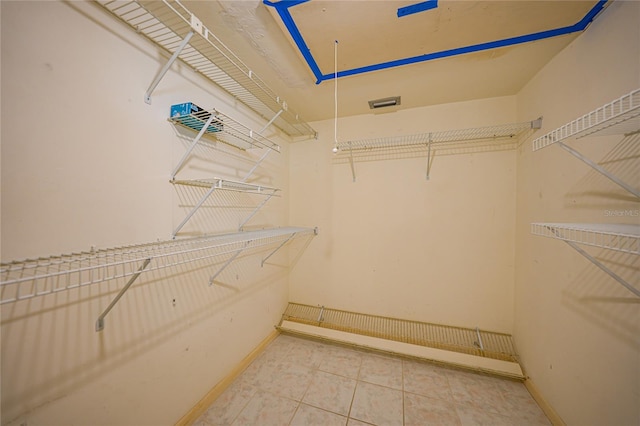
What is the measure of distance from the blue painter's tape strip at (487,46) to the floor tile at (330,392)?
219 centimetres

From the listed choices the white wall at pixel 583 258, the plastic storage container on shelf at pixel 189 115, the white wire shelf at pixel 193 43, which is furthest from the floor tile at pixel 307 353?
the white wire shelf at pixel 193 43

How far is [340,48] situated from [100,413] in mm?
2062

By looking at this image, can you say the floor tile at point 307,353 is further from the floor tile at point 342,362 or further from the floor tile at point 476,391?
the floor tile at point 476,391

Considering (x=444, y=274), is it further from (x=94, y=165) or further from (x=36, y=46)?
(x=36, y=46)

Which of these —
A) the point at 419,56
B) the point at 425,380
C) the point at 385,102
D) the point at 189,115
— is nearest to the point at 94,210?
the point at 189,115

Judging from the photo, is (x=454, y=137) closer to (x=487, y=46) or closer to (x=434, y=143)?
(x=434, y=143)

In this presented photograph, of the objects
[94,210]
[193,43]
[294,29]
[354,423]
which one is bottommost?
[354,423]


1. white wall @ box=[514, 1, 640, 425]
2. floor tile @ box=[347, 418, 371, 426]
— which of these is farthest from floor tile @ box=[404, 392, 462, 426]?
white wall @ box=[514, 1, 640, 425]

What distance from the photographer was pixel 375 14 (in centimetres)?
103

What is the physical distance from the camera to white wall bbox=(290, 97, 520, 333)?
1.77 metres

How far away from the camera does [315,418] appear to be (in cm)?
128

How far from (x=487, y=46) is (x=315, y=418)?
7.90ft

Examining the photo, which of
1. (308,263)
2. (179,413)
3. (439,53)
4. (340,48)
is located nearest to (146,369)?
(179,413)

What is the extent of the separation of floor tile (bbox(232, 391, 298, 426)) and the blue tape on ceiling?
2.19 metres
